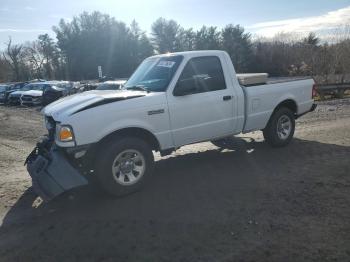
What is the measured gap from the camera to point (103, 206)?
17.8 feet

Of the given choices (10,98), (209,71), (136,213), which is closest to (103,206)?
(136,213)

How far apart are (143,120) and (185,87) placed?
0.93 m

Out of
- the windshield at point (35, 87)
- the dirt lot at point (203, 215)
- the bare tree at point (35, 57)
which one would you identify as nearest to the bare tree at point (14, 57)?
the bare tree at point (35, 57)

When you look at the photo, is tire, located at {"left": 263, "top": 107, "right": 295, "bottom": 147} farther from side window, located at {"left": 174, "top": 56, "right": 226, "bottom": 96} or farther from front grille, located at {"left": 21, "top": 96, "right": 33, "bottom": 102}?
front grille, located at {"left": 21, "top": 96, "right": 33, "bottom": 102}

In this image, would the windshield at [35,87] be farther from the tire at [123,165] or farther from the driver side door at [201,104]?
the tire at [123,165]

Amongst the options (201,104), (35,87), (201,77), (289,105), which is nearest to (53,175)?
(201,104)

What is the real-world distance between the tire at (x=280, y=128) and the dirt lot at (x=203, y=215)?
0.35 meters

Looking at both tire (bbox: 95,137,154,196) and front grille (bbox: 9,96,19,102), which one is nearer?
tire (bbox: 95,137,154,196)

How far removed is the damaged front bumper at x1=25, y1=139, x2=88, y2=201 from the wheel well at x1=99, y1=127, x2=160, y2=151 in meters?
0.60

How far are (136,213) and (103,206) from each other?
59cm

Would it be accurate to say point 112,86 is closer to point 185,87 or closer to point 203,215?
point 185,87

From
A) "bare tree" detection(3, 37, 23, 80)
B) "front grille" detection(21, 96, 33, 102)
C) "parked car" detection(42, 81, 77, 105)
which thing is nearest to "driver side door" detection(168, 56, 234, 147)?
"parked car" detection(42, 81, 77, 105)

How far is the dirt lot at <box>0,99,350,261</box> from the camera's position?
13.5ft

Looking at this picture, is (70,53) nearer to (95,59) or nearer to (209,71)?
(95,59)
